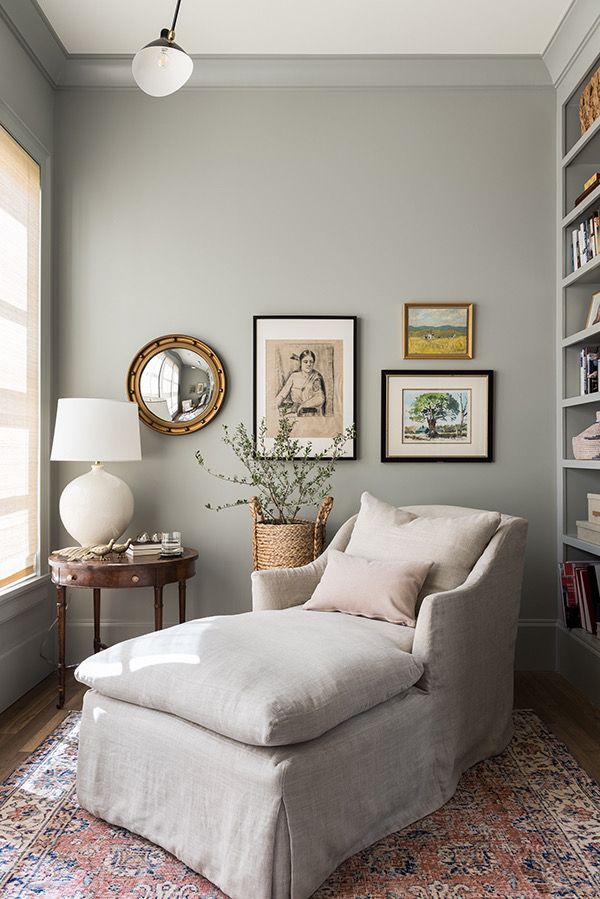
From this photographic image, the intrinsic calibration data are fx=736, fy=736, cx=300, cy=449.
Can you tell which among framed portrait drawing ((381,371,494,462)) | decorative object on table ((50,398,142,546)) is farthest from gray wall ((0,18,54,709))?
framed portrait drawing ((381,371,494,462))

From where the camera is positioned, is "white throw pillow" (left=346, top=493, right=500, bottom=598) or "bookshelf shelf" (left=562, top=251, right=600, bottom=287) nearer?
"white throw pillow" (left=346, top=493, right=500, bottom=598)

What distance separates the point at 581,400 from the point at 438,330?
75 cm

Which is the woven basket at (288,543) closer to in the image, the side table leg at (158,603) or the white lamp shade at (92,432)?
the side table leg at (158,603)

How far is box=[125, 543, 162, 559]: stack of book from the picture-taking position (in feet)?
10.4

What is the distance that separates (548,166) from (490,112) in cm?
39

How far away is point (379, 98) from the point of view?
3.59 metres

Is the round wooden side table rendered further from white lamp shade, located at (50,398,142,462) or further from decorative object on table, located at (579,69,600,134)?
decorative object on table, located at (579,69,600,134)

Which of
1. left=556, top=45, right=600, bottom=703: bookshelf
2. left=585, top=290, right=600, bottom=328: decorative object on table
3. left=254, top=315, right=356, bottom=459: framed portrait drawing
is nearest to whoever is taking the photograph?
left=585, top=290, right=600, bottom=328: decorative object on table

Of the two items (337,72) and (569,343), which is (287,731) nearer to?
(569,343)

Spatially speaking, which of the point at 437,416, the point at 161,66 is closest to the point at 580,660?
the point at 437,416

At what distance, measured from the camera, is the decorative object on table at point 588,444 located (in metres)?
3.15

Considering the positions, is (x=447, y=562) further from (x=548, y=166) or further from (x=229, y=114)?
(x=229, y=114)

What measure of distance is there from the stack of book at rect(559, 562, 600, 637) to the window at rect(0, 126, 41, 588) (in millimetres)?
2425

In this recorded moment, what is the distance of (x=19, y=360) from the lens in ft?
10.6
